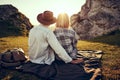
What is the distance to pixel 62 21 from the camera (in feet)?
34.3

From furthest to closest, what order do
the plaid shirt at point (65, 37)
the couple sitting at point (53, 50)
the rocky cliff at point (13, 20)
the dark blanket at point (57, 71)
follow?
1. the rocky cliff at point (13, 20)
2. the plaid shirt at point (65, 37)
3. the couple sitting at point (53, 50)
4. the dark blanket at point (57, 71)

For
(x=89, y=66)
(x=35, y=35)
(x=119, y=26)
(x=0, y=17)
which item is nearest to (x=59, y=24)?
(x=35, y=35)

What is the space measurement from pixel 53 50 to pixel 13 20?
37.7 meters

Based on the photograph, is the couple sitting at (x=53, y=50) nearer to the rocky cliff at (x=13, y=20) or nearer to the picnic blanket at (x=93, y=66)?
the picnic blanket at (x=93, y=66)

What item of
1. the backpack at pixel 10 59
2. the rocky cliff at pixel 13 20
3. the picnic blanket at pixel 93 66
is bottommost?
the rocky cliff at pixel 13 20

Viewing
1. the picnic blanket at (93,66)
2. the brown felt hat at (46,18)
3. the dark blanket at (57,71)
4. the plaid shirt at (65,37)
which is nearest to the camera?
the dark blanket at (57,71)

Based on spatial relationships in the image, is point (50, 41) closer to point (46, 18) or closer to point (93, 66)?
point (46, 18)

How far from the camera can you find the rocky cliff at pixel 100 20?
35.9m

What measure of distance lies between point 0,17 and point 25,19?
5144 millimetres

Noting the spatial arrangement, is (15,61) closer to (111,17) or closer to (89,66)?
(89,66)

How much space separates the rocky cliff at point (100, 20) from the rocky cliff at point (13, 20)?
9846 mm

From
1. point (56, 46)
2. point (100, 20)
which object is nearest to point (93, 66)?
point (56, 46)

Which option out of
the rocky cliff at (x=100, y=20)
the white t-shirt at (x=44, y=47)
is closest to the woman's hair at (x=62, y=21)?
the white t-shirt at (x=44, y=47)

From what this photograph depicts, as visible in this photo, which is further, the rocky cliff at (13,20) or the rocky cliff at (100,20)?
the rocky cliff at (13,20)
